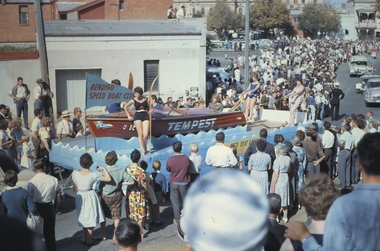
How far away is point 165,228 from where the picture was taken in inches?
391

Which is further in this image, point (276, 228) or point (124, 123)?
point (124, 123)

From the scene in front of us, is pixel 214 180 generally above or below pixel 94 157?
above

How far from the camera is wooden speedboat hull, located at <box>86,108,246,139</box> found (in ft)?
40.3

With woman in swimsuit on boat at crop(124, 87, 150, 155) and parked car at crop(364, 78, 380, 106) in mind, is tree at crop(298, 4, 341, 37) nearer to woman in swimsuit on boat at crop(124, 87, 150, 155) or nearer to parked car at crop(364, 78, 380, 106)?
parked car at crop(364, 78, 380, 106)

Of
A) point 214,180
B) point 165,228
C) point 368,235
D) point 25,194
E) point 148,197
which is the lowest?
point 165,228

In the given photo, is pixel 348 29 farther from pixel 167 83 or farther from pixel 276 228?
pixel 276 228

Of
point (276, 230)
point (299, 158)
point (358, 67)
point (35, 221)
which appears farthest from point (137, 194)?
point (358, 67)

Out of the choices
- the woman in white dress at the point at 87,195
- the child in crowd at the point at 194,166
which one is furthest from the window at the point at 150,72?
the woman in white dress at the point at 87,195

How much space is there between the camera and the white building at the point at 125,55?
23.5 meters

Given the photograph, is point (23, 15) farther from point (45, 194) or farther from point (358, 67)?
point (45, 194)

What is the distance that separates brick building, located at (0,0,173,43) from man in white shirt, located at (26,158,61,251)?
27691 millimetres

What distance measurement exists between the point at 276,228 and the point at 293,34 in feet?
320

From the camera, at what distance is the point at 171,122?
13.0m

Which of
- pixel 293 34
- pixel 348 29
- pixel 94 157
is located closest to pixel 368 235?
pixel 94 157
